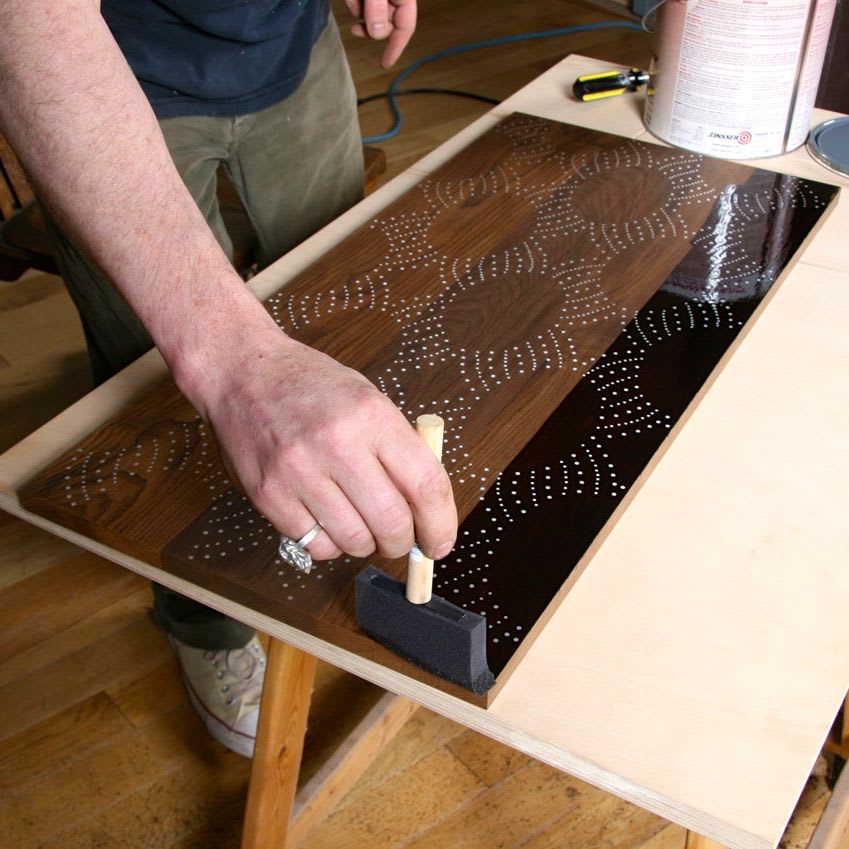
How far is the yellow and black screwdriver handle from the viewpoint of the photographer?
4.65ft

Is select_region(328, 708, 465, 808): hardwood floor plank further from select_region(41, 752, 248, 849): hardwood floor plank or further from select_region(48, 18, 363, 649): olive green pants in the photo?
select_region(48, 18, 363, 649): olive green pants

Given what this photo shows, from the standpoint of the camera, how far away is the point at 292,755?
3.46ft

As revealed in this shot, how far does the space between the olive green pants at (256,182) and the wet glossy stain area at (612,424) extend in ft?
1.66

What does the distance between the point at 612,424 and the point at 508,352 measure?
0.42ft

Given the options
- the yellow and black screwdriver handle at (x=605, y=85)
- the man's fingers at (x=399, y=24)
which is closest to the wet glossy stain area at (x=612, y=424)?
the yellow and black screwdriver handle at (x=605, y=85)

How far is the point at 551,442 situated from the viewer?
83 cm

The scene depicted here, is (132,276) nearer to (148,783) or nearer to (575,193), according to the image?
(575,193)

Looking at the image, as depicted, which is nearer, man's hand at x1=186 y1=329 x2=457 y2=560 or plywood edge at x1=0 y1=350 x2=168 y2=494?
man's hand at x1=186 y1=329 x2=457 y2=560

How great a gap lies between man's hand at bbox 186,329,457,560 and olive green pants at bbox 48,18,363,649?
50cm

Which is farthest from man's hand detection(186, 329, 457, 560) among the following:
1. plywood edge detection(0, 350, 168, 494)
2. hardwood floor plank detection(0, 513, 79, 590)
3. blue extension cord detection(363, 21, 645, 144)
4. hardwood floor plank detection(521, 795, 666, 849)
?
blue extension cord detection(363, 21, 645, 144)

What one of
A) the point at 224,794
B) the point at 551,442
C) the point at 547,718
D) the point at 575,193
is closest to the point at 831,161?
the point at 575,193

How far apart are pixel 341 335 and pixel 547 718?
1.44ft

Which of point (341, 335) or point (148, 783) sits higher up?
point (341, 335)

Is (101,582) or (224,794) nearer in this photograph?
(224,794)
